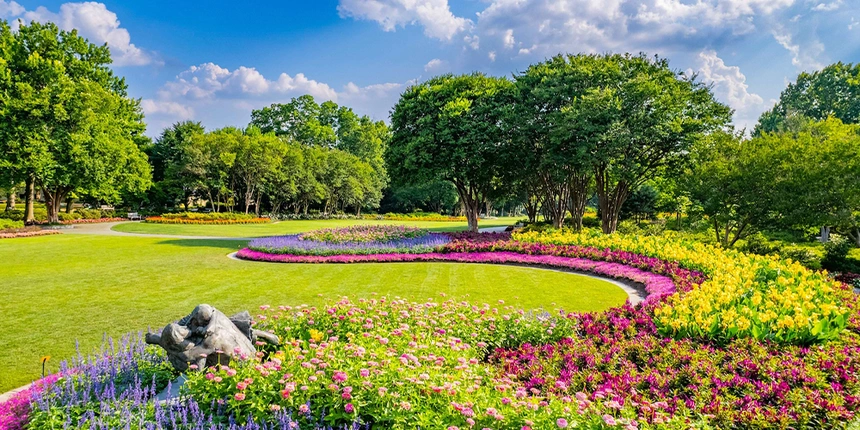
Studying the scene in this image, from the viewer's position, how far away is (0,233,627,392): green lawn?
7.66m

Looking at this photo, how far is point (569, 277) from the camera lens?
12.9 m

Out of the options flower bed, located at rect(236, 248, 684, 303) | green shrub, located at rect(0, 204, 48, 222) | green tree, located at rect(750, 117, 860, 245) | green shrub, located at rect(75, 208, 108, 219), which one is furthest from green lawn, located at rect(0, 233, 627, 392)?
green shrub, located at rect(75, 208, 108, 219)

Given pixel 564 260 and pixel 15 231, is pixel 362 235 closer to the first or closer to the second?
pixel 564 260

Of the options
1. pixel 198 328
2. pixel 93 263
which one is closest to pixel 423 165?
pixel 93 263

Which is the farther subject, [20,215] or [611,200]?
[20,215]

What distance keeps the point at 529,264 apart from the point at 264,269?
8.90m

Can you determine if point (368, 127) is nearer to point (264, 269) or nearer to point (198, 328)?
point (264, 269)

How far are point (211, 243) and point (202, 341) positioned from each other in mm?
20437

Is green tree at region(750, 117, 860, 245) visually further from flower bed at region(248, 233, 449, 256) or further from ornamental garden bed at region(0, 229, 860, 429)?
flower bed at region(248, 233, 449, 256)

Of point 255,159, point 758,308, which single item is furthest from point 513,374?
point 255,159

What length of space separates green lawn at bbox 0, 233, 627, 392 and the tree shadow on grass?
3.53 metres

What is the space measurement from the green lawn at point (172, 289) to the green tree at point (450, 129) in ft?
30.0

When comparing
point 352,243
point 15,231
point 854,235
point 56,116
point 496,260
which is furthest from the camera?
point 56,116

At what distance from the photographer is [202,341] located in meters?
4.93
